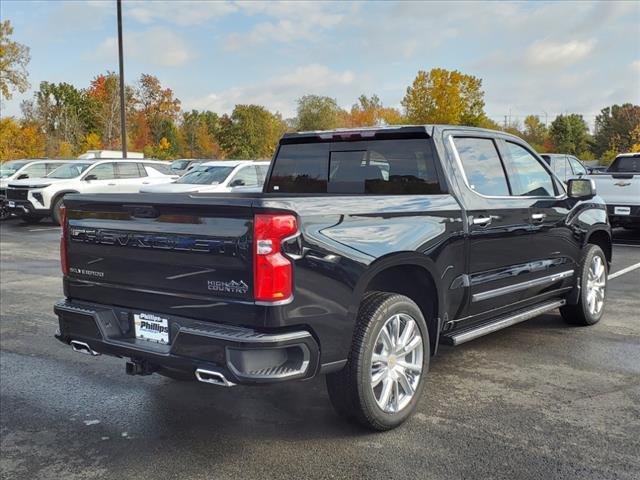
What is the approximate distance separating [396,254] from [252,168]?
12.2 meters

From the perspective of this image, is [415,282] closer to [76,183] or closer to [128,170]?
Answer: [76,183]

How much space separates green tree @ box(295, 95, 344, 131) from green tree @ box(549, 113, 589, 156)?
27.6 meters

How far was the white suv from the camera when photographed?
16906 mm

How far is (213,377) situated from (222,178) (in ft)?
40.3

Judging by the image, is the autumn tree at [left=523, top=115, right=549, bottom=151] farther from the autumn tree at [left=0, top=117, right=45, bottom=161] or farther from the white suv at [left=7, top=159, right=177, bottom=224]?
the white suv at [left=7, top=159, right=177, bottom=224]

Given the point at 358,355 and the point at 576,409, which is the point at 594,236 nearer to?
the point at 576,409

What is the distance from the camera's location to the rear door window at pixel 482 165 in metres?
4.68

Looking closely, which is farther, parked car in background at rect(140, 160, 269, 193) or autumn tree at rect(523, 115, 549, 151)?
autumn tree at rect(523, 115, 549, 151)

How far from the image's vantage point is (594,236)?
6.45 metres

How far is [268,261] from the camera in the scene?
312 centimetres

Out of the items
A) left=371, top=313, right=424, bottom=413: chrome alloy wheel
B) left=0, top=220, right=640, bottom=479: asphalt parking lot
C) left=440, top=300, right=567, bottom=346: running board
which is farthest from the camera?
left=440, top=300, right=567, bottom=346: running board

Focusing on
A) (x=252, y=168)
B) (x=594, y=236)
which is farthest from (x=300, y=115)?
(x=594, y=236)

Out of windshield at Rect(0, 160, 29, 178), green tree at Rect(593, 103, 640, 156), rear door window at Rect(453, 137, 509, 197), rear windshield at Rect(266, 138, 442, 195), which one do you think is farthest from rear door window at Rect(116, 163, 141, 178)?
green tree at Rect(593, 103, 640, 156)

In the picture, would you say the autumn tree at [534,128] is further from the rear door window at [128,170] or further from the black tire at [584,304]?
the black tire at [584,304]
